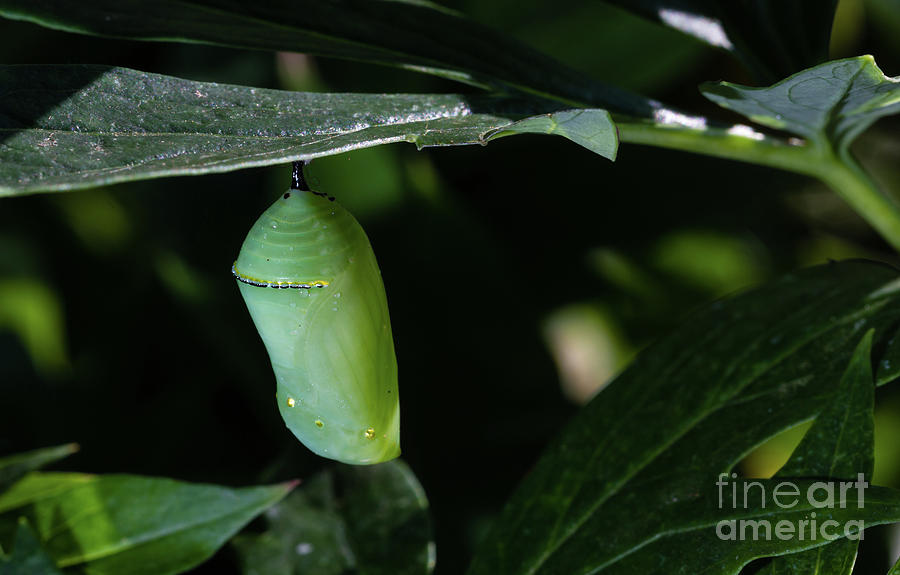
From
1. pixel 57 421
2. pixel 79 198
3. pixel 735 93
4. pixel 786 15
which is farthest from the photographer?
pixel 79 198

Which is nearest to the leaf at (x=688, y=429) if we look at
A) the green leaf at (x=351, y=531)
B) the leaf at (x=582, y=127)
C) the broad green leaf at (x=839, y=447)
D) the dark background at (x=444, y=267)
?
the broad green leaf at (x=839, y=447)

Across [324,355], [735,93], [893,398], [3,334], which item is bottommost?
[893,398]

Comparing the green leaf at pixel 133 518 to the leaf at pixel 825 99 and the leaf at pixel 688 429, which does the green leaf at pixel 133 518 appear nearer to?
the leaf at pixel 688 429

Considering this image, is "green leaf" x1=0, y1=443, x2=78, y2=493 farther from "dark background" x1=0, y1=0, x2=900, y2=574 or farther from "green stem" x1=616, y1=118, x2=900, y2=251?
"green stem" x1=616, y1=118, x2=900, y2=251

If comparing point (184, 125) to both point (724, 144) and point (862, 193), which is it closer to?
point (724, 144)

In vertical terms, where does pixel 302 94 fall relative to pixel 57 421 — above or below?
above

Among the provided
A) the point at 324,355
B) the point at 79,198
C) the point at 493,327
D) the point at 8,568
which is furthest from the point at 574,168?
the point at 8,568

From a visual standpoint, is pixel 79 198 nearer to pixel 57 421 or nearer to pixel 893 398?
pixel 57 421
